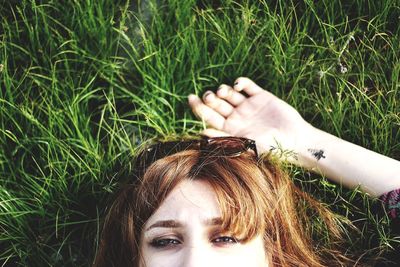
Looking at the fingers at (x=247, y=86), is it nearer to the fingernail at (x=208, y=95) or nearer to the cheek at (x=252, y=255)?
the fingernail at (x=208, y=95)

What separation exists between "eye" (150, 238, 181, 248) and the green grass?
2.13ft

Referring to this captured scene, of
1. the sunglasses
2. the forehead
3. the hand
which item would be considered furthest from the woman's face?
the hand

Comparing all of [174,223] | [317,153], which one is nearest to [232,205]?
[174,223]

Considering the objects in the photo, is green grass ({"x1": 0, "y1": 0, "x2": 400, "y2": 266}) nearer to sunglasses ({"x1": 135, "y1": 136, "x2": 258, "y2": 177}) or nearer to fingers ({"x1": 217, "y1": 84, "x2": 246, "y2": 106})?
fingers ({"x1": 217, "y1": 84, "x2": 246, "y2": 106})

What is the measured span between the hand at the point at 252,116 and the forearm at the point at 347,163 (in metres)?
0.08

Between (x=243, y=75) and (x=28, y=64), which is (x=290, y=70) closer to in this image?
(x=243, y=75)

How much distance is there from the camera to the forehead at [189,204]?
293 cm

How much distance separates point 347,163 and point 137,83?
4.71ft

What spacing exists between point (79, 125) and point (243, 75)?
3.53 feet

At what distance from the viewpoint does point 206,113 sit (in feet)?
12.6

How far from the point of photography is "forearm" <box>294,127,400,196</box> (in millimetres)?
3383

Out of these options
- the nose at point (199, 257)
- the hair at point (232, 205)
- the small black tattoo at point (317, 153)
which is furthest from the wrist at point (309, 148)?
the nose at point (199, 257)

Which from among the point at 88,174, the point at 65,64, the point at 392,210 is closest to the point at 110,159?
A: the point at 88,174

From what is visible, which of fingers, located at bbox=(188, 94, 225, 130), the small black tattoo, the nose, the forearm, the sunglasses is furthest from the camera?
fingers, located at bbox=(188, 94, 225, 130)
